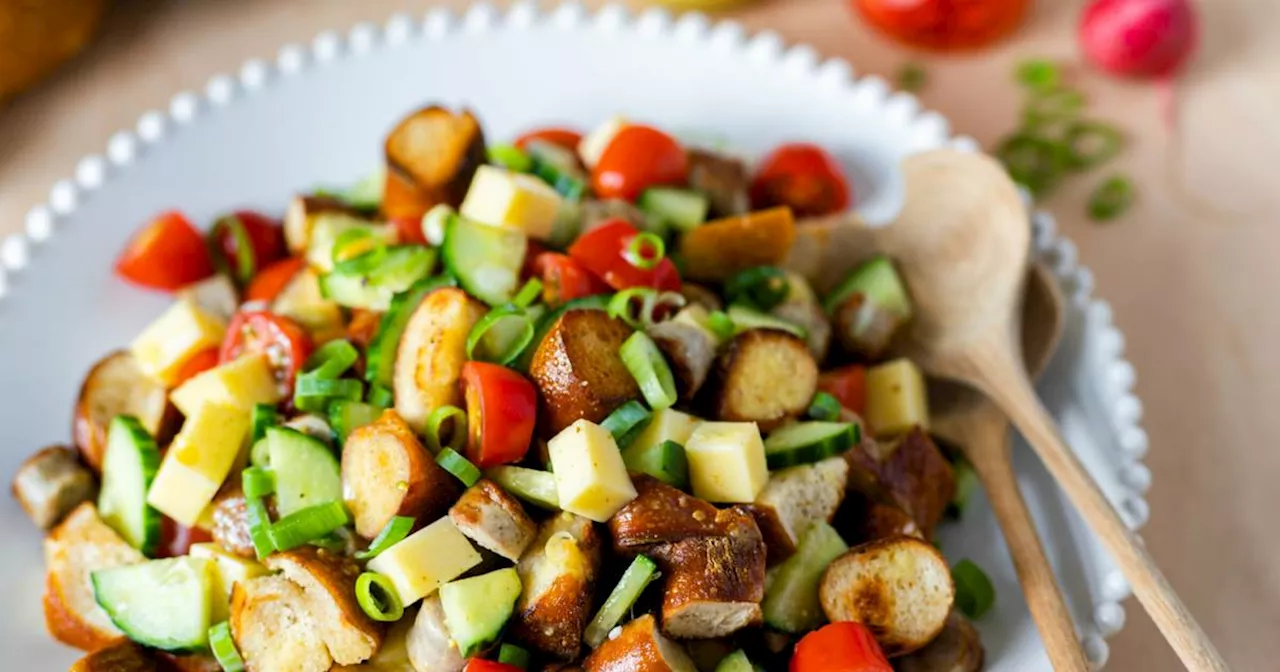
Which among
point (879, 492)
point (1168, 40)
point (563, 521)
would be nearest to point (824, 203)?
point (879, 492)

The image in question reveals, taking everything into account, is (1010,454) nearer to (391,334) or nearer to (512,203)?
(512,203)

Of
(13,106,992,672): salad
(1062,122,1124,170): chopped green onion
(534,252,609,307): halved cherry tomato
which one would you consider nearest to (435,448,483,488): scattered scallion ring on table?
(13,106,992,672): salad

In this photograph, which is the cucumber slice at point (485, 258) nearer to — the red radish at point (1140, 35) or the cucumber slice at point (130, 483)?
the cucumber slice at point (130, 483)

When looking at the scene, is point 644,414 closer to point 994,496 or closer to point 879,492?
point 879,492

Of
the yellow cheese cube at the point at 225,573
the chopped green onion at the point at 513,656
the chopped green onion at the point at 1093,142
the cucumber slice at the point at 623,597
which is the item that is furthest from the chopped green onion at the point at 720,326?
the chopped green onion at the point at 1093,142

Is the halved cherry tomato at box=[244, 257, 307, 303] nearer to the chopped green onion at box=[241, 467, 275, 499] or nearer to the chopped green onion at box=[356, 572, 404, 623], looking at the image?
the chopped green onion at box=[241, 467, 275, 499]
